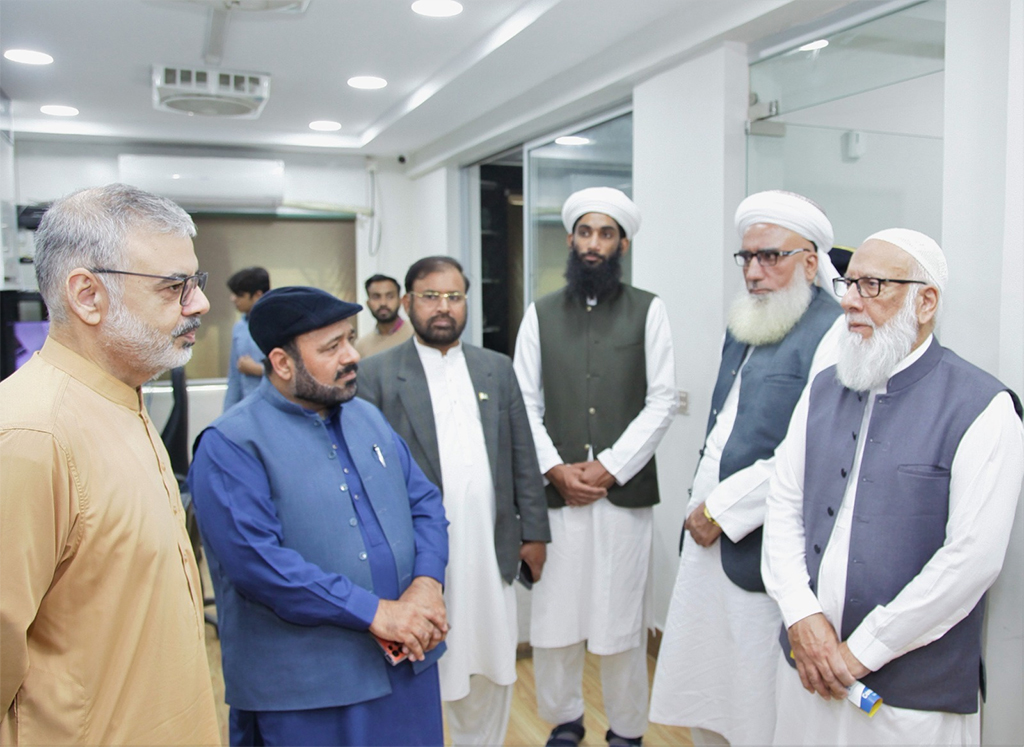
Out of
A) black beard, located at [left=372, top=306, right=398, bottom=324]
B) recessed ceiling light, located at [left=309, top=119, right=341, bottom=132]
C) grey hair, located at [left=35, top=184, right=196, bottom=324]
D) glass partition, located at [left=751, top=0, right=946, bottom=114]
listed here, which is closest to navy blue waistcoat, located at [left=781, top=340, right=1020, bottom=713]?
glass partition, located at [left=751, top=0, right=946, bottom=114]

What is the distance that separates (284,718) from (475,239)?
15.3 ft

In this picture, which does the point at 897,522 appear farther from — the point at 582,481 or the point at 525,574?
the point at 525,574

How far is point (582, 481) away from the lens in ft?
8.56

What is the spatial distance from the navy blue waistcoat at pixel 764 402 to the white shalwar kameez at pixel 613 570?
43cm

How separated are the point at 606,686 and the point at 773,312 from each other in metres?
1.39

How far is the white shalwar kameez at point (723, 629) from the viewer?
2.13 metres

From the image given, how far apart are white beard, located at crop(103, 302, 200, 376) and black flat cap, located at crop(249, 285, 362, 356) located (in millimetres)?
545

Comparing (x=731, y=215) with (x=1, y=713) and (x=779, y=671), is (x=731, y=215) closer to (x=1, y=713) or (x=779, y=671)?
(x=779, y=671)

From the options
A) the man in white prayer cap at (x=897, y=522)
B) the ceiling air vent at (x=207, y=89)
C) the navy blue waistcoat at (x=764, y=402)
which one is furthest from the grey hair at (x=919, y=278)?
the ceiling air vent at (x=207, y=89)

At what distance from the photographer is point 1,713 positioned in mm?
1038

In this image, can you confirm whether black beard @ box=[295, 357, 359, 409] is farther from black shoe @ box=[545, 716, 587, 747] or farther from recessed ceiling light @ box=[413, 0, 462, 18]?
recessed ceiling light @ box=[413, 0, 462, 18]

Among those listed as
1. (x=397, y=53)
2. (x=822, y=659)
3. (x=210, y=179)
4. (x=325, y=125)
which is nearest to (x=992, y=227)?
(x=822, y=659)

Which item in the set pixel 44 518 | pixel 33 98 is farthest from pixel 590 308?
pixel 33 98

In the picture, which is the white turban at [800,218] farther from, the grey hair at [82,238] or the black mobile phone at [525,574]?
the grey hair at [82,238]
